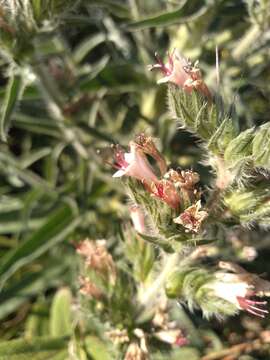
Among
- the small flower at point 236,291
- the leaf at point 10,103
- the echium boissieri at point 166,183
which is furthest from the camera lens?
the leaf at point 10,103

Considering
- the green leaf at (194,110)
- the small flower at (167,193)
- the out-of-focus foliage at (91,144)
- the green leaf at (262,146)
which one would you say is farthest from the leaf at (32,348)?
the green leaf at (262,146)

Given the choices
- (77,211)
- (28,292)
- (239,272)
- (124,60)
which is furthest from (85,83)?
(239,272)

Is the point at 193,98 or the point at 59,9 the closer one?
the point at 193,98

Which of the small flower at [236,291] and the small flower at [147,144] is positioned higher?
the small flower at [147,144]

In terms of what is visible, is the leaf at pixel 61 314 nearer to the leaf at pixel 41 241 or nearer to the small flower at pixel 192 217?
the leaf at pixel 41 241

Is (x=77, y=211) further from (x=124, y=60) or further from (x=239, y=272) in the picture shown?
(x=239, y=272)

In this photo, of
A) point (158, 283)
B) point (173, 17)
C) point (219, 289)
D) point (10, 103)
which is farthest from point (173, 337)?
point (173, 17)
